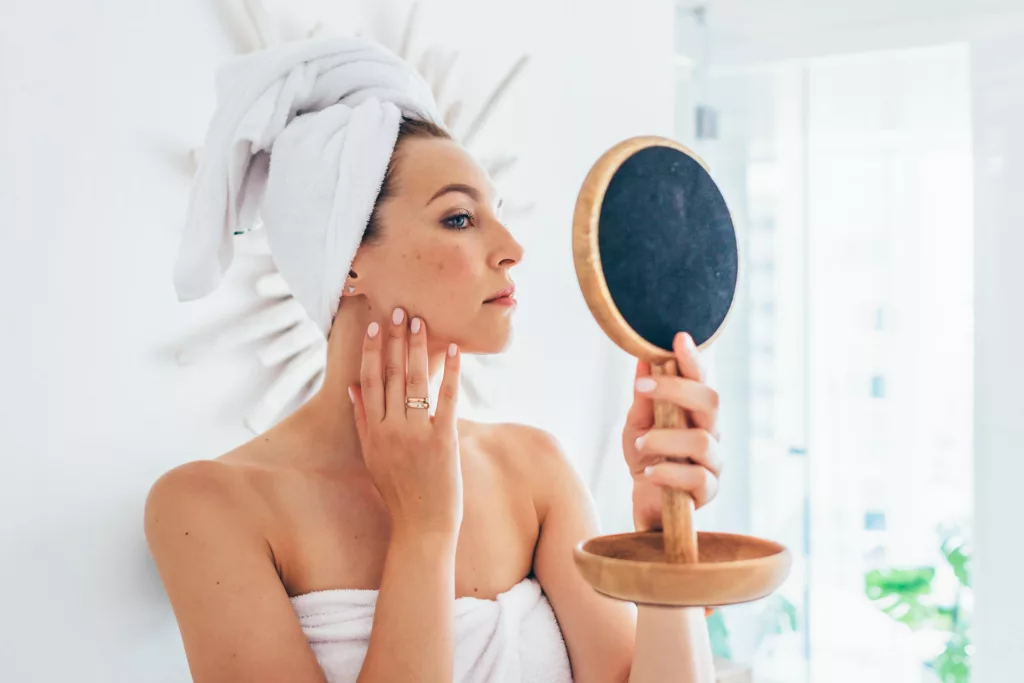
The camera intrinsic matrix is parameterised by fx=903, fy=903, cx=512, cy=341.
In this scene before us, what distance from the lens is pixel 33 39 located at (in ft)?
2.87

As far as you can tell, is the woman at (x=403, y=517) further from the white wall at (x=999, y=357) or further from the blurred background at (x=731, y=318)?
the white wall at (x=999, y=357)

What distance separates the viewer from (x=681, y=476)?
603 mm

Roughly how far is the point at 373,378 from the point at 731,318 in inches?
17.3

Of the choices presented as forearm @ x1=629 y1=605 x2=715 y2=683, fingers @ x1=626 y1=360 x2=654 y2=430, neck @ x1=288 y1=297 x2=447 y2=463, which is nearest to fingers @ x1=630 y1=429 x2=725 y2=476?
fingers @ x1=626 y1=360 x2=654 y2=430

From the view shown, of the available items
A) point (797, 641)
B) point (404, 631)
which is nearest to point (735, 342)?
point (797, 641)

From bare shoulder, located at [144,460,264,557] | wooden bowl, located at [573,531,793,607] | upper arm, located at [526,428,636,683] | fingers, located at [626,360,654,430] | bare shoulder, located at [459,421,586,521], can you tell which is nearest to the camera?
wooden bowl, located at [573,531,793,607]

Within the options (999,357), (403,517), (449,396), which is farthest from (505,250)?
(999,357)

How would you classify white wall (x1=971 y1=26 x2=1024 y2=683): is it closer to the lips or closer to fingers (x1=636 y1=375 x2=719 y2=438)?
the lips

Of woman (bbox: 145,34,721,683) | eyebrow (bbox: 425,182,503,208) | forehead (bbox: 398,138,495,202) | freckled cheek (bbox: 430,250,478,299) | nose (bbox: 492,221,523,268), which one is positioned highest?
forehead (bbox: 398,138,495,202)

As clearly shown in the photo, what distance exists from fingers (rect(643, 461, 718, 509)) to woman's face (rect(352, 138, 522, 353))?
1.16 feet

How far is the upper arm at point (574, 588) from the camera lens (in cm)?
99

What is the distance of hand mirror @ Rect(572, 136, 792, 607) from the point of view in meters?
0.55

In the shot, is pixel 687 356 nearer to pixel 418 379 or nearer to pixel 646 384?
pixel 646 384

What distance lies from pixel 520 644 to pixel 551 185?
87cm
